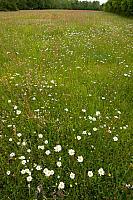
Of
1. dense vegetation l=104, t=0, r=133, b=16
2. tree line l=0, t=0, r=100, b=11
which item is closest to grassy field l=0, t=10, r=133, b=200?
dense vegetation l=104, t=0, r=133, b=16

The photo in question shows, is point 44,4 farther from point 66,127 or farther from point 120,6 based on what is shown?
point 66,127

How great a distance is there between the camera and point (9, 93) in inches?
289

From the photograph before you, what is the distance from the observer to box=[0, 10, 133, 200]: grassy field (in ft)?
13.8

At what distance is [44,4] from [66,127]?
65.6 m

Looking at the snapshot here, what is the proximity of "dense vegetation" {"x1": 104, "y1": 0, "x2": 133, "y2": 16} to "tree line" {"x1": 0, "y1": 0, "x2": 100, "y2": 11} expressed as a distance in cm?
1733

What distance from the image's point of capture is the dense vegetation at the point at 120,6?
34.5 m

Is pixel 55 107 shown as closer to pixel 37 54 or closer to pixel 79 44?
pixel 37 54

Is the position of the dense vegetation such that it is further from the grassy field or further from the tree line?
the grassy field

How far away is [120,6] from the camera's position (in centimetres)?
3878

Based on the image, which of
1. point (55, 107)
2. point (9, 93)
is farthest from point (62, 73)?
point (55, 107)

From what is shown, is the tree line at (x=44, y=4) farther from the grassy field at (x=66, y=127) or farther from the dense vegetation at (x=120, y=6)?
the grassy field at (x=66, y=127)

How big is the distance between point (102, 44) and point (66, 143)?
373 inches

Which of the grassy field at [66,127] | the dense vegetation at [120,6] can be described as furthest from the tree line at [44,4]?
the grassy field at [66,127]

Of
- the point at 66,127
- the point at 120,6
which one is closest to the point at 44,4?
the point at 120,6
